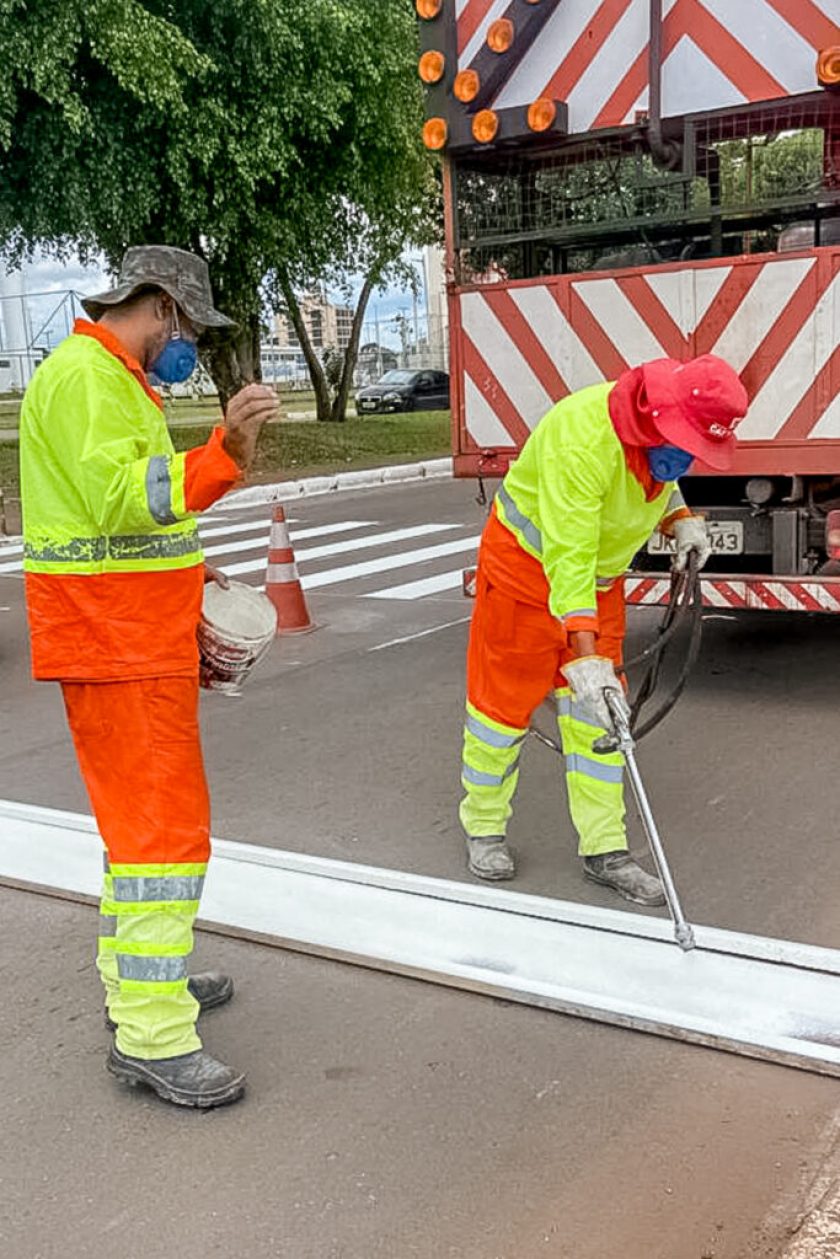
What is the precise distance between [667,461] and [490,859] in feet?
4.69

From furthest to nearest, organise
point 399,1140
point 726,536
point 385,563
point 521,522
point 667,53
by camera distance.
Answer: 1. point 385,563
2. point 726,536
3. point 667,53
4. point 521,522
5. point 399,1140

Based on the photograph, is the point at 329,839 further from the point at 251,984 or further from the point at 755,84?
the point at 755,84

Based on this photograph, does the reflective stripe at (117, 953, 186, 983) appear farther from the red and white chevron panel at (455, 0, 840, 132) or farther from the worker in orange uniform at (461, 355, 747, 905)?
the red and white chevron panel at (455, 0, 840, 132)

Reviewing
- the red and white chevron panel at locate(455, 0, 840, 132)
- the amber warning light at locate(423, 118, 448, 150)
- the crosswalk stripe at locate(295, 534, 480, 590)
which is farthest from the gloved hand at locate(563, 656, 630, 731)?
the crosswalk stripe at locate(295, 534, 480, 590)

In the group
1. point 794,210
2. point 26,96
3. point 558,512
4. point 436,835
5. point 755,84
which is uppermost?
point 26,96

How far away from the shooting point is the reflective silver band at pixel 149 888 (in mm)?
3207

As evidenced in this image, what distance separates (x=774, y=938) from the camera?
3.94 meters

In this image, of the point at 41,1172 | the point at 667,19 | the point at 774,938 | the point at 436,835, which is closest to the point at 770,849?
the point at 774,938

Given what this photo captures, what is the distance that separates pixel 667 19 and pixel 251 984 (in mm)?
4438

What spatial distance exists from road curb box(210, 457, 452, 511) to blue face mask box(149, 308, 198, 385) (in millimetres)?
12391

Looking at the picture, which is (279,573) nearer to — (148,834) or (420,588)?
(420,588)

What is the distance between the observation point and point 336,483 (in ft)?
60.3

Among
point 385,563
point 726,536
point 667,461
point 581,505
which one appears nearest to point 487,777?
point 581,505

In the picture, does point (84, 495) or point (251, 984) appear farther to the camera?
point (251, 984)
